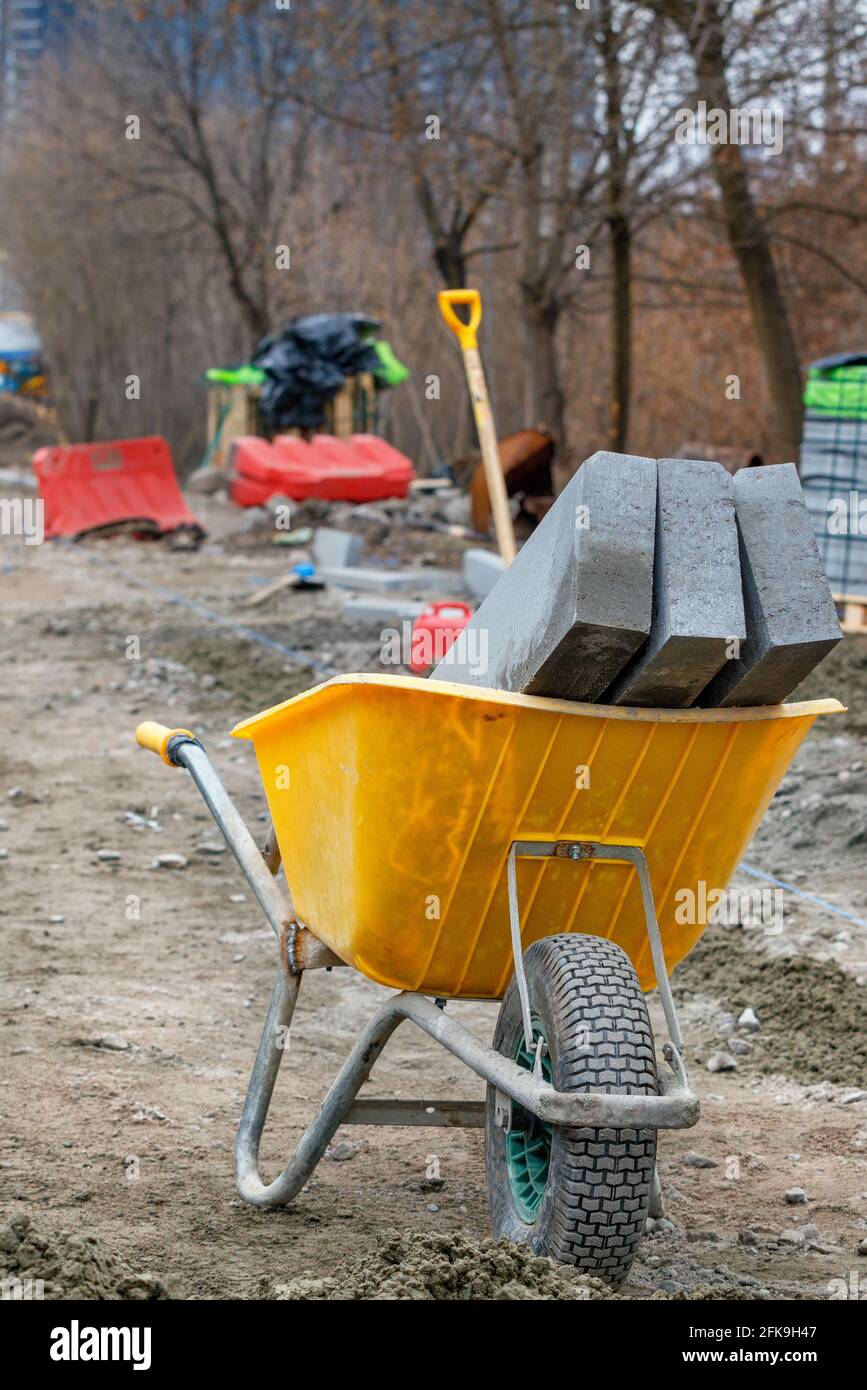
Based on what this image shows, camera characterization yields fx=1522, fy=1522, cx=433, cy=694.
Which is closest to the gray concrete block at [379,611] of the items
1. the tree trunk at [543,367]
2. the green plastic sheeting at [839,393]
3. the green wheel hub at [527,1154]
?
the green plastic sheeting at [839,393]

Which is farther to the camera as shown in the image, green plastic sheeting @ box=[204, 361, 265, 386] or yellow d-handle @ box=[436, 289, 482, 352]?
green plastic sheeting @ box=[204, 361, 265, 386]

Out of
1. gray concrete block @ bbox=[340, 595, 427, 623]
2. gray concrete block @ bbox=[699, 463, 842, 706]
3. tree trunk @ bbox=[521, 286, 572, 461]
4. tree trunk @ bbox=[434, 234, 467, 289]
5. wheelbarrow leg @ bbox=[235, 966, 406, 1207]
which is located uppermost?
tree trunk @ bbox=[434, 234, 467, 289]

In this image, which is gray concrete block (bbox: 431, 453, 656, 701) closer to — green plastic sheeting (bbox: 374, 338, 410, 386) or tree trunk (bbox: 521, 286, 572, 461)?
tree trunk (bbox: 521, 286, 572, 461)

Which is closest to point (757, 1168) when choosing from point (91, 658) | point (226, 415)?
point (91, 658)

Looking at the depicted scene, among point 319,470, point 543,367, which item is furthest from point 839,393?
point 319,470

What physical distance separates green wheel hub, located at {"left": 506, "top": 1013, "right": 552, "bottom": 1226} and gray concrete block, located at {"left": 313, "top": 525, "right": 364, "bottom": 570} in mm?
9477

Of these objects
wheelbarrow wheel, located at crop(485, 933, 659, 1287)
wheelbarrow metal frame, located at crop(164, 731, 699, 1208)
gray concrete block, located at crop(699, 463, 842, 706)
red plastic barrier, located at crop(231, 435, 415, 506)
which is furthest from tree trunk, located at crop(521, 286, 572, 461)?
wheelbarrow wheel, located at crop(485, 933, 659, 1287)

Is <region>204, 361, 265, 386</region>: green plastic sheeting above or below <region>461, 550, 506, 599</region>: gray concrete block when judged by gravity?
above

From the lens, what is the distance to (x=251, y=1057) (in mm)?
3775

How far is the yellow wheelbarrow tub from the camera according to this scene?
234 cm

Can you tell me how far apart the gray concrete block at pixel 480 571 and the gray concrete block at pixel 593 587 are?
7.63 meters

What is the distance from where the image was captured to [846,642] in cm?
861

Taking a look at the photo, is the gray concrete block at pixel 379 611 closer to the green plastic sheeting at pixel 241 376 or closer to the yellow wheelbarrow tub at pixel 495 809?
the yellow wheelbarrow tub at pixel 495 809

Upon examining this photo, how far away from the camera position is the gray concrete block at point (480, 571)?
1013 centimetres
